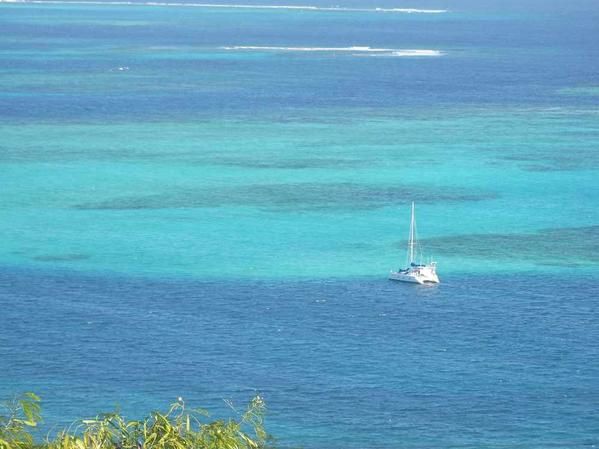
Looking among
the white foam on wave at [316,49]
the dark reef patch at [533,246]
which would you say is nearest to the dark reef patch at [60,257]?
the dark reef patch at [533,246]

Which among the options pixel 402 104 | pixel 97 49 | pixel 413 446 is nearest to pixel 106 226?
pixel 413 446

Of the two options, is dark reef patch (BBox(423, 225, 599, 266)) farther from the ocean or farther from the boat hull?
the boat hull

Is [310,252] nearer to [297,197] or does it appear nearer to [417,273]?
[417,273]

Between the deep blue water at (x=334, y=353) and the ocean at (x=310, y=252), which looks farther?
the ocean at (x=310, y=252)

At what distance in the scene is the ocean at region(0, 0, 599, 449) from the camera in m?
32.6

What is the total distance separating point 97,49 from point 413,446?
308 ft

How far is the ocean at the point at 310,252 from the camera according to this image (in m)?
32.6

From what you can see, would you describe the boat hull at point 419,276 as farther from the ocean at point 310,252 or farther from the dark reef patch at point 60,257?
the dark reef patch at point 60,257

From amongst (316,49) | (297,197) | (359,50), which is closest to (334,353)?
(297,197)

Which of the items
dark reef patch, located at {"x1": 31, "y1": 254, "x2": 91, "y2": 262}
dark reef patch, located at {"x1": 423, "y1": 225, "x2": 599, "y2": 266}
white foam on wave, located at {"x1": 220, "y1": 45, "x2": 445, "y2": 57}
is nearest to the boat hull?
dark reef patch, located at {"x1": 423, "y1": 225, "x2": 599, "y2": 266}

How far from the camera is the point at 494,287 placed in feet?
135

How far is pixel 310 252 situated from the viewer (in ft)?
151

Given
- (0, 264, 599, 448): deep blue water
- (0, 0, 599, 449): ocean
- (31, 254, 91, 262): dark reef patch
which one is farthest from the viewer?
(31, 254, 91, 262): dark reef patch

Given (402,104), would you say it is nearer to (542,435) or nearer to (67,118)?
(67,118)
